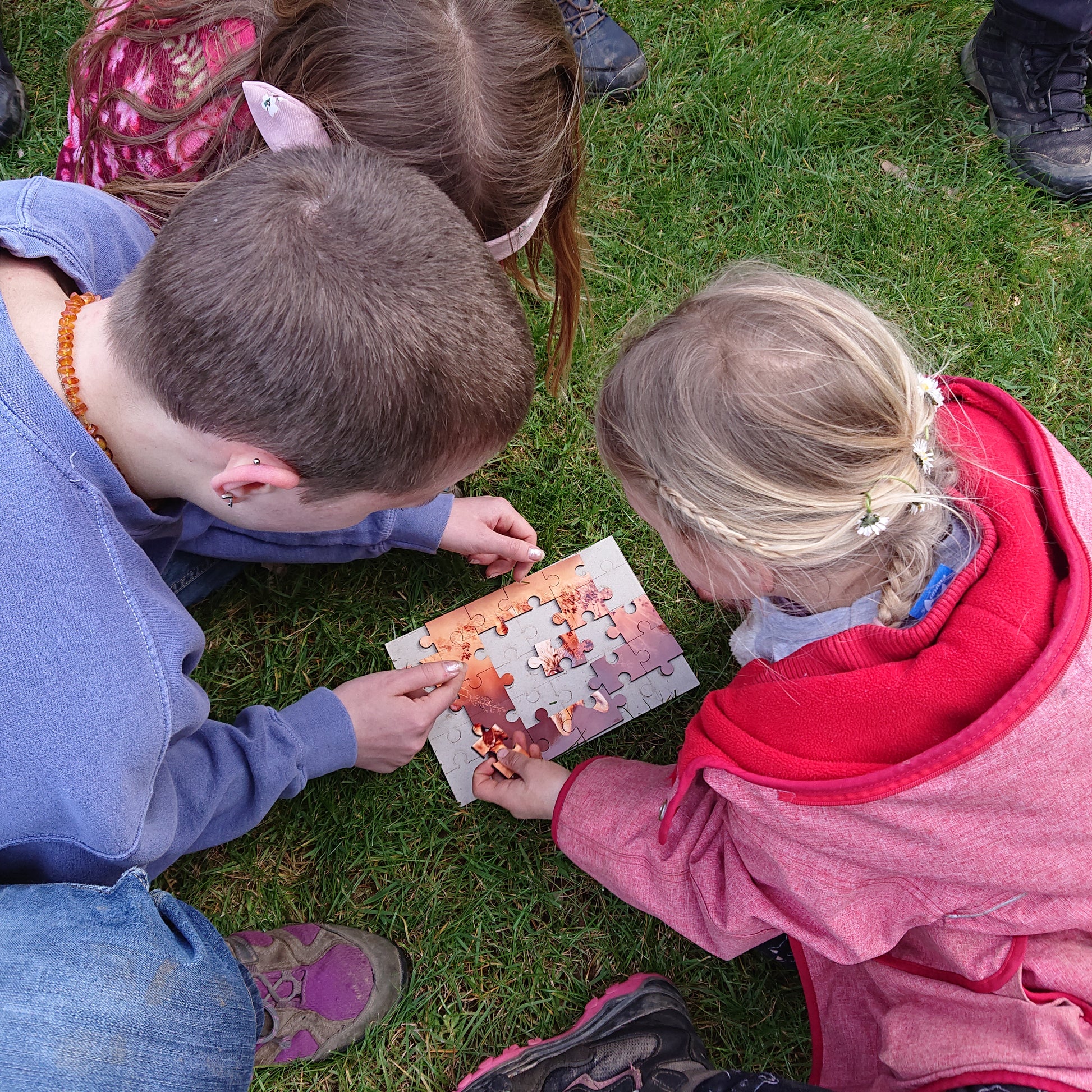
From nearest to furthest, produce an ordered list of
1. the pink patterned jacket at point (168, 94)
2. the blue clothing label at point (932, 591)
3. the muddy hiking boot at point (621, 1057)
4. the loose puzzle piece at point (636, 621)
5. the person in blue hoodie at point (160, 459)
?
the person in blue hoodie at point (160, 459), the blue clothing label at point (932, 591), the pink patterned jacket at point (168, 94), the muddy hiking boot at point (621, 1057), the loose puzzle piece at point (636, 621)

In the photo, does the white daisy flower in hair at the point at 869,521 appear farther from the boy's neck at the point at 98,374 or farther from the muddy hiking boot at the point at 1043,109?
the muddy hiking boot at the point at 1043,109

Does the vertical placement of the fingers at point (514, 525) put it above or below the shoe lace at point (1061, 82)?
below

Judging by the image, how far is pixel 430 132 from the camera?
5.56ft

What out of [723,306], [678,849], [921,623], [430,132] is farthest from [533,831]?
[430,132]

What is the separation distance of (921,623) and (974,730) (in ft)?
0.64

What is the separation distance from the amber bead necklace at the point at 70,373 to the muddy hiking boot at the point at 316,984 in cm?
129

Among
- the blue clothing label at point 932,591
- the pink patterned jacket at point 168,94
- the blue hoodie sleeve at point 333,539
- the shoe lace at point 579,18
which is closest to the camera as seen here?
the blue clothing label at point 932,591

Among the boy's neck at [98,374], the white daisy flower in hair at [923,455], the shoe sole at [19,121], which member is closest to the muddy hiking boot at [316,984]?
the boy's neck at [98,374]

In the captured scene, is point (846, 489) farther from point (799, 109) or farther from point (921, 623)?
point (799, 109)

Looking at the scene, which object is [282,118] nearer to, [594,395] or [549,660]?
[594,395]

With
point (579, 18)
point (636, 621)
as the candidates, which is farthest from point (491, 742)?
point (579, 18)

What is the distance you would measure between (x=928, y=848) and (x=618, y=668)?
0.93 meters

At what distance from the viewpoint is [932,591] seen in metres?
1.57

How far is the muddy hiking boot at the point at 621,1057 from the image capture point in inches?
78.2
